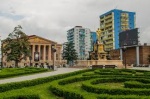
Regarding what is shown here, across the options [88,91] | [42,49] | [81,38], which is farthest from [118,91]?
[81,38]

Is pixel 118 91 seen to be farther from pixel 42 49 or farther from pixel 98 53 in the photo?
pixel 42 49

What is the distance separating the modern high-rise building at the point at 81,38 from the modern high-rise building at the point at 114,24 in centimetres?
5072

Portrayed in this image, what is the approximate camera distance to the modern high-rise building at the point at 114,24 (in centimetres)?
12231

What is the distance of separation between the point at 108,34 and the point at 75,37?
58.1 metres

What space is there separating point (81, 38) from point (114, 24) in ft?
202

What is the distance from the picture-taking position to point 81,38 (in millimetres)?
183250

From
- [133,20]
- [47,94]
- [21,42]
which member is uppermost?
[133,20]

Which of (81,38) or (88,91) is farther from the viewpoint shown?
(81,38)

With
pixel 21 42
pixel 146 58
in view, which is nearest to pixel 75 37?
pixel 146 58

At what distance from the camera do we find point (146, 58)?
91.8m

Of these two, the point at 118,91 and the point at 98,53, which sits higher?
the point at 98,53

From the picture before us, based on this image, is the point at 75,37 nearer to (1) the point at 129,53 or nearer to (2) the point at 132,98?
(1) the point at 129,53

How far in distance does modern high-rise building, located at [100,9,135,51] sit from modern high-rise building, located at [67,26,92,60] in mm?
50721

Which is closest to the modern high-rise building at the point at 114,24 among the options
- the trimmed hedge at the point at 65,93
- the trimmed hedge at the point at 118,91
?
the trimmed hedge at the point at 65,93
